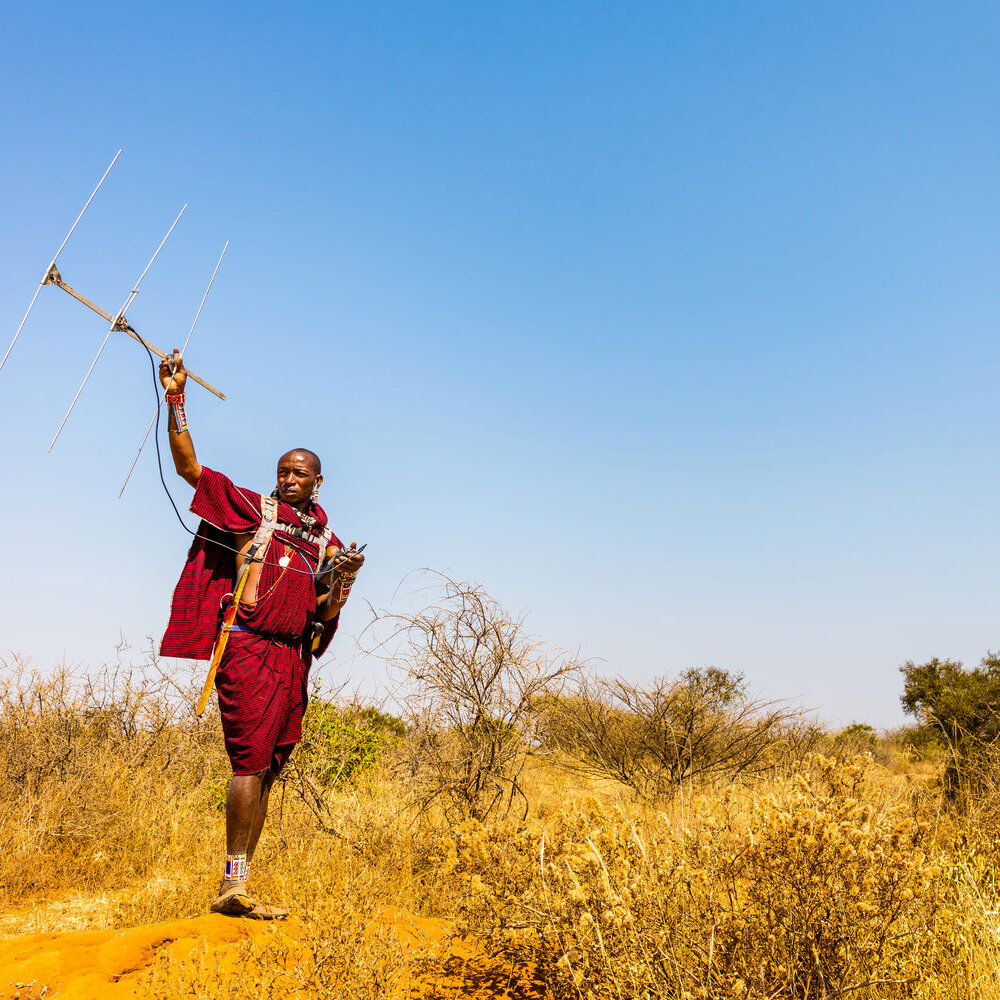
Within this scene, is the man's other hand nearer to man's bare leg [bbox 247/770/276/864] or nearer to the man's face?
the man's face

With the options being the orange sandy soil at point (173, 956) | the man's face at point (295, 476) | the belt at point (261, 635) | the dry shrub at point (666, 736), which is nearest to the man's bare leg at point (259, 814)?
the orange sandy soil at point (173, 956)

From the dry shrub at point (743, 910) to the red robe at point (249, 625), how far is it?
1428 millimetres

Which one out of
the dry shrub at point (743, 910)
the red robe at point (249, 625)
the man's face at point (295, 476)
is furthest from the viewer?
the man's face at point (295, 476)

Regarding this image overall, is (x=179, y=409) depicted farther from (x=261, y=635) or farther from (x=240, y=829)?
(x=240, y=829)

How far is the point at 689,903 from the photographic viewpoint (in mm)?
2654

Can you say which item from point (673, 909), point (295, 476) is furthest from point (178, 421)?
point (673, 909)

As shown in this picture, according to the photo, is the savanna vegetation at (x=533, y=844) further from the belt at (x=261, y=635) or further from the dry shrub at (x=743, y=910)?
the belt at (x=261, y=635)

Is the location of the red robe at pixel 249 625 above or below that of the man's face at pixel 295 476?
below

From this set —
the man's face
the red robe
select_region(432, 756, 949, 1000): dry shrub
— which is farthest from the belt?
select_region(432, 756, 949, 1000): dry shrub

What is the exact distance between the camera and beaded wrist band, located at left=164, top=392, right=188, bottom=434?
11.3 feet

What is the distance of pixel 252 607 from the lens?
371 cm

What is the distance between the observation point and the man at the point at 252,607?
11.4 feet

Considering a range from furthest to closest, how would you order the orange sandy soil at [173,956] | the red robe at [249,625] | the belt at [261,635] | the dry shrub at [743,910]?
1. the belt at [261,635]
2. the red robe at [249,625]
3. the orange sandy soil at [173,956]
4. the dry shrub at [743,910]

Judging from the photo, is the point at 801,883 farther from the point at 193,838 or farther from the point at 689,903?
the point at 193,838
